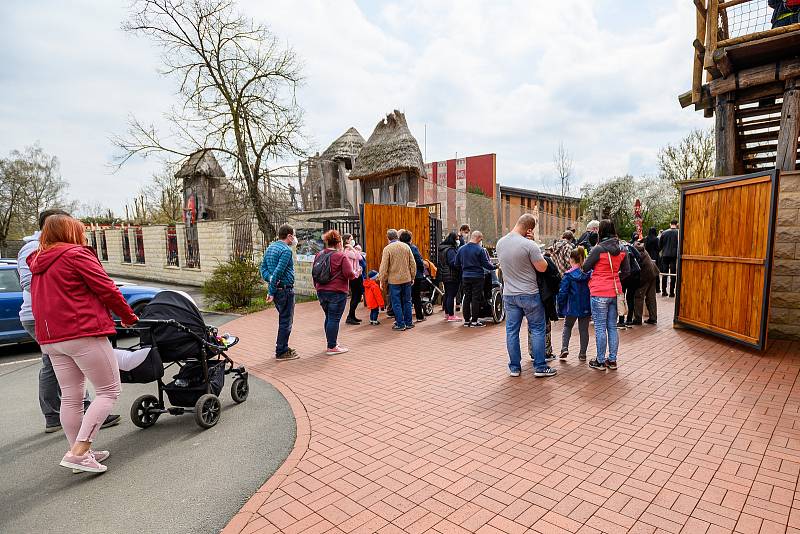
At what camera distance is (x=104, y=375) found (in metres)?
3.40

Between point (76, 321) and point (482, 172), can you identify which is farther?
point (482, 172)

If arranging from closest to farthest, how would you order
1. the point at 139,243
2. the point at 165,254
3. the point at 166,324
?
the point at 166,324
the point at 165,254
the point at 139,243

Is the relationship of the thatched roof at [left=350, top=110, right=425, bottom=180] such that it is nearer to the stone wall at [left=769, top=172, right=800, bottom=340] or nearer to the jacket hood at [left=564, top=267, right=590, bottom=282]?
the jacket hood at [left=564, top=267, right=590, bottom=282]

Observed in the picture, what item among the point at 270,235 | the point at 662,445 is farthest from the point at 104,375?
the point at 270,235

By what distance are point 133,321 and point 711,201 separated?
822 cm

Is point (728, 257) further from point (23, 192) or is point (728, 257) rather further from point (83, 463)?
point (23, 192)

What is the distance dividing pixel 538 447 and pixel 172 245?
18.6m

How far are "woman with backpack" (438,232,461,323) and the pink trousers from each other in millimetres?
6323

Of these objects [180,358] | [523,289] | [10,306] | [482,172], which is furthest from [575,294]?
[482,172]

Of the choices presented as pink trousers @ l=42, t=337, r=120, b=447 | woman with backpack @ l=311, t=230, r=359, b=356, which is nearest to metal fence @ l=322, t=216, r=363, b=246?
woman with backpack @ l=311, t=230, r=359, b=356

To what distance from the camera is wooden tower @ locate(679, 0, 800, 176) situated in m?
6.56

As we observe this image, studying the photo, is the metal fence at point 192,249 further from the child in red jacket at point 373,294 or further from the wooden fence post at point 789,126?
the wooden fence post at point 789,126

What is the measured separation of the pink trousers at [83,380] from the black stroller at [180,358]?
0.42 meters

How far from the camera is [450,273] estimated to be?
9055 millimetres
